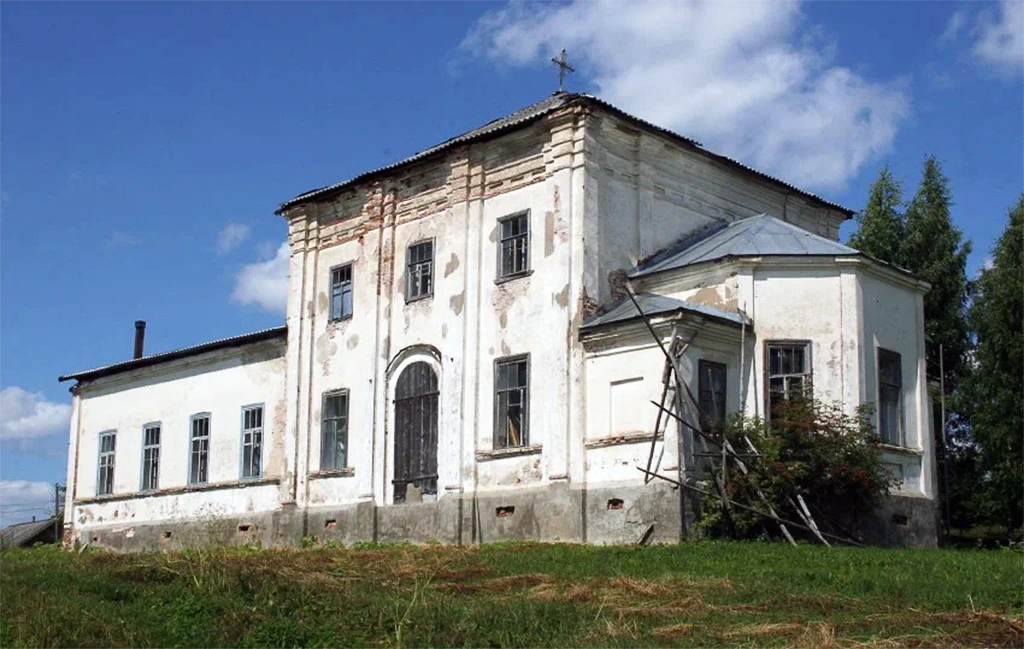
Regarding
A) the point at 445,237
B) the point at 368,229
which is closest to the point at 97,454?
the point at 368,229

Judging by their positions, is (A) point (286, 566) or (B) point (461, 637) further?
(A) point (286, 566)

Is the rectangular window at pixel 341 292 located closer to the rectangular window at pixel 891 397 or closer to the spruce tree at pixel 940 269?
the rectangular window at pixel 891 397

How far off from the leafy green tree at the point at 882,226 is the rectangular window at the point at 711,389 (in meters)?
13.8

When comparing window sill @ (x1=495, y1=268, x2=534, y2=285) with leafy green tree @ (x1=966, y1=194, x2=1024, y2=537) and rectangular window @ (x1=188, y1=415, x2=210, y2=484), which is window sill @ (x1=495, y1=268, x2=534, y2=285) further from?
leafy green tree @ (x1=966, y1=194, x2=1024, y2=537)

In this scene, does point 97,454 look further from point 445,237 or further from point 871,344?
point 871,344

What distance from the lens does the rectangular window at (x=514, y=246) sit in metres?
21.4

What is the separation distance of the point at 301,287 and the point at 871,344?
464 inches

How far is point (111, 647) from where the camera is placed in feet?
33.5

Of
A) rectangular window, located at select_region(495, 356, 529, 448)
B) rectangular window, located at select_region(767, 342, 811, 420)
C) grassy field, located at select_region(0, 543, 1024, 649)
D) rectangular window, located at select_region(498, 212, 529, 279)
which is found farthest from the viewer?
rectangular window, located at select_region(498, 212, 529, 279)

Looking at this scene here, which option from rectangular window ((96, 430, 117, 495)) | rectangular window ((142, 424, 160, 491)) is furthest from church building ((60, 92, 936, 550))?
rectangular window ((96, 430, 117, 495))

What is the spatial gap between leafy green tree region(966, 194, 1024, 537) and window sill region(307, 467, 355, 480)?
566 inches

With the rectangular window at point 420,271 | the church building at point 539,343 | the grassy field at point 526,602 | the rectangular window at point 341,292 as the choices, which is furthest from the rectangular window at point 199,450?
the grassy field at point 526,602

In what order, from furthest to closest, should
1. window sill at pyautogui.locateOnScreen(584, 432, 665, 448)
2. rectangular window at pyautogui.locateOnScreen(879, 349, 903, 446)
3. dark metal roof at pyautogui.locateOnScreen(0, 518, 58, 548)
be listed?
dark metal roof at pyautogui.locateOnScreen(0, 518, 58, 548), rectangular window at pyautogui.locateOnScreen(879, 349, 903, 446), window sill at pyautogui.locateOnScreen(584, 432, 665, 448)

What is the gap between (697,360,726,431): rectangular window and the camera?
18906 mm
